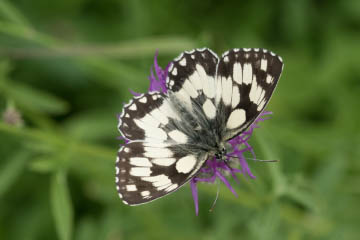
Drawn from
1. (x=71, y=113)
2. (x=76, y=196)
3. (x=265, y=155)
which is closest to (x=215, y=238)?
(x=265, y=155)


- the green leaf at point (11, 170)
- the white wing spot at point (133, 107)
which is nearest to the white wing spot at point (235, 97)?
the white wing spot at point (133, 107)

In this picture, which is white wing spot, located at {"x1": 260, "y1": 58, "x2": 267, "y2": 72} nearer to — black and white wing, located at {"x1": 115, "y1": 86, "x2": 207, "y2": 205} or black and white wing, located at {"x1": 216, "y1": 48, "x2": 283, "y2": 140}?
black and white wing, located at {"x1": 216, "y1": 48, "x2": 283, "y2": 140}

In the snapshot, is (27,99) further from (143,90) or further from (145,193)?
(145,193)

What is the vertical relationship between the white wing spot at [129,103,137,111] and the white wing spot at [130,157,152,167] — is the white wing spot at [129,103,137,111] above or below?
above

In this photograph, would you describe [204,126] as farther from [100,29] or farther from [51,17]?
[51,17]

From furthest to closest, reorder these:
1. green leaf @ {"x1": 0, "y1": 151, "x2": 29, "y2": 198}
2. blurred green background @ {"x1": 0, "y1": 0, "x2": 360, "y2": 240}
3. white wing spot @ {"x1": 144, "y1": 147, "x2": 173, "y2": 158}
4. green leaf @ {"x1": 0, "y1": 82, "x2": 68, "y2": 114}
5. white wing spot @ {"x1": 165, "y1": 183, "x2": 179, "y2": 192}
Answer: green leaf @ {"x1": 0, "y1": 82, "x2": 68, "y2": 114}, green leaf @ {"x1": 0, "y1": 151, "x2": 29, "y2": 198}, blurred green background @ {"x1": 0, "y1": 0, "x2": 360, "y2": 240}, white wing spot @ {"x1": 144, "y1": 147, "x2": 173, "y2": 158}, white wing spot @ {"x1": 165, "y1": 183, "x2": 179, "y2": 192}

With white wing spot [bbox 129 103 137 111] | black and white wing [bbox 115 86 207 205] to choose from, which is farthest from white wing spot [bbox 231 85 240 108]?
white wing spot [bbox 129 103 137 111]

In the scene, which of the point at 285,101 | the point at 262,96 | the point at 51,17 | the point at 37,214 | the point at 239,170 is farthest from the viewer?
the point at 51,17
